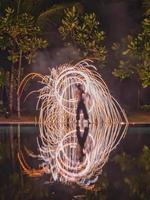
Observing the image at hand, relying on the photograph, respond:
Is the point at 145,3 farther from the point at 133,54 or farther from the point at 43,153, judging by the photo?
the point at 43,153

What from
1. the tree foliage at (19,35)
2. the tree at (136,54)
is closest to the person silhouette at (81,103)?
the tree at (136,54)

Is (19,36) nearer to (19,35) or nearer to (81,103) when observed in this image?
(19,35)

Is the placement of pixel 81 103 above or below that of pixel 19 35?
below

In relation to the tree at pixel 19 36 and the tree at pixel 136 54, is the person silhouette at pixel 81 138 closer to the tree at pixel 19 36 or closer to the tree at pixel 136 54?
the tree at pixel 136 54

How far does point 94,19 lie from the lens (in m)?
29.5

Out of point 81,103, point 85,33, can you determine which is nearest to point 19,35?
point 85,33

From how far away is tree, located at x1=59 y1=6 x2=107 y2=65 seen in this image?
29.5 m

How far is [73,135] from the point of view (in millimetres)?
22156

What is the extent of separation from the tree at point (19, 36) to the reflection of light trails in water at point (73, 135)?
1756 mm

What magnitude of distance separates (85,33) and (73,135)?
8.85 metres

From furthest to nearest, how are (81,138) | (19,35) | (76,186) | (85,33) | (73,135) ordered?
(85,33)
(19,35)
(73,135)
(81,138)
(76,186)

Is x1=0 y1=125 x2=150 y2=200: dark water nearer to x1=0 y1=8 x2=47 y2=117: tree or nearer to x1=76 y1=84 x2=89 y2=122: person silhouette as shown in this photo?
x1=76 y1=84 x2=89 y2=122: person silhouette

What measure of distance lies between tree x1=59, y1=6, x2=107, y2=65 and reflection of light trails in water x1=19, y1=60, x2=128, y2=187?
3320 millimetres

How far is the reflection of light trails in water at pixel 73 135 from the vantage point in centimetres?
1480
